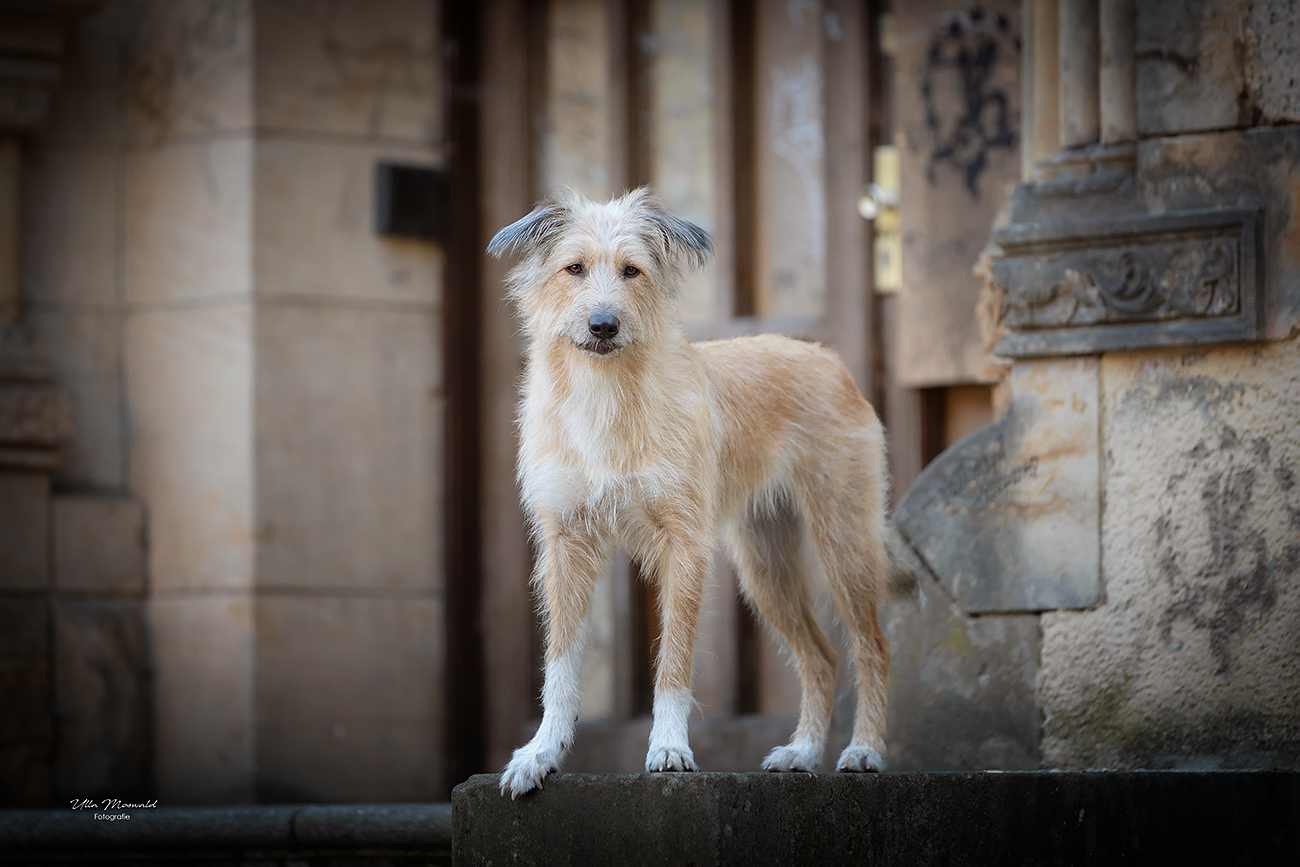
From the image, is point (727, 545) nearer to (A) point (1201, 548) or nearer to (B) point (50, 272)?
(A) point (1201, 548)

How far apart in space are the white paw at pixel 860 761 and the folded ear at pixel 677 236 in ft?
5.25

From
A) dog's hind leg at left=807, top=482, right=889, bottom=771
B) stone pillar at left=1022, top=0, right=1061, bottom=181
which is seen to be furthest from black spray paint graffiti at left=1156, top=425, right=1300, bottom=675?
stone pillar at left=1022, top=0, right=1061, bottom=181

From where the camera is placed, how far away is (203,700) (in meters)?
7.59

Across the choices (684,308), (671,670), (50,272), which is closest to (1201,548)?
(671,670)

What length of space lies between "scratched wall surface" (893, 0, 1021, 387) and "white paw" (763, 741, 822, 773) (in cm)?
276

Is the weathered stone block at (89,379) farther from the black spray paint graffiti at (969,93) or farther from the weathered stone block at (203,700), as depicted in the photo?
the black spray paint graffiti at (969,93)

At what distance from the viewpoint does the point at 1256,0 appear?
4992mm

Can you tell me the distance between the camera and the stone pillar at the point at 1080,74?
17.4 ft

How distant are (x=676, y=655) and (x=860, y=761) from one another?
0.74m

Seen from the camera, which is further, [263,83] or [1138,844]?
[263,83]

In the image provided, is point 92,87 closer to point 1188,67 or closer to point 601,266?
point 601,266

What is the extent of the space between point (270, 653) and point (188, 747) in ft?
2.13

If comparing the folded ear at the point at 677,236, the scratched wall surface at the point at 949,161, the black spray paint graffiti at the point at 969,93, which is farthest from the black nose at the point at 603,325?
the black spray paint graffiti at the point at 969,93

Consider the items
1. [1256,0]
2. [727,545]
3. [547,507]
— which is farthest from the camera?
[727,545]
